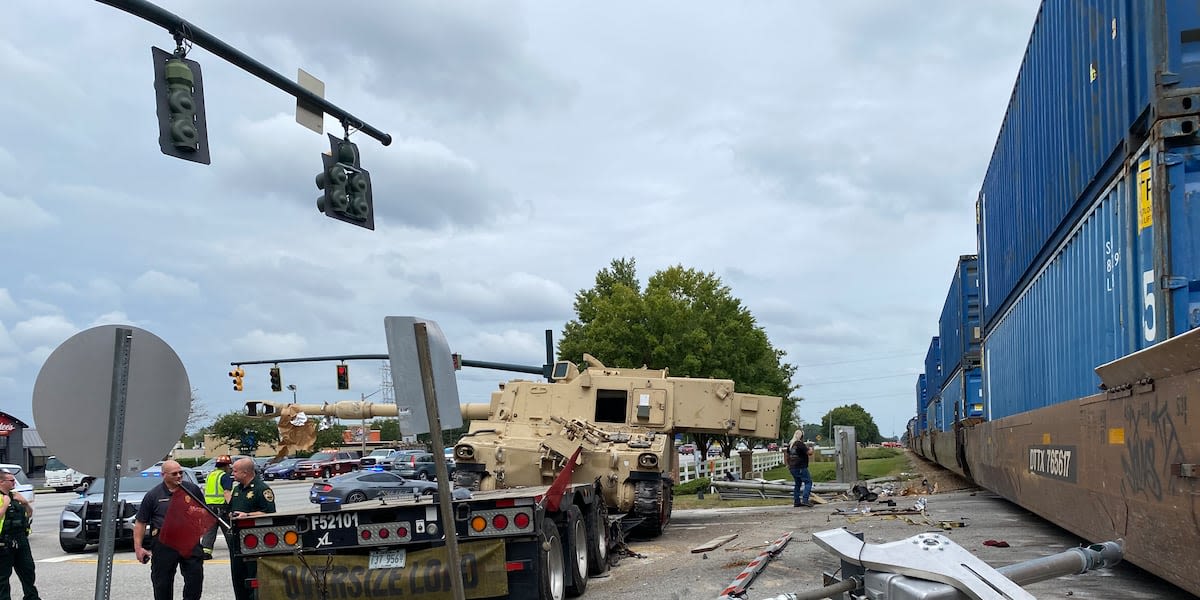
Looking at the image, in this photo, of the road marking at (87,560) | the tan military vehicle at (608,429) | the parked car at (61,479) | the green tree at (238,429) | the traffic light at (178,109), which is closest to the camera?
the traffic light at (178,109)

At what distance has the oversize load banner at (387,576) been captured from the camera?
822 centimetres

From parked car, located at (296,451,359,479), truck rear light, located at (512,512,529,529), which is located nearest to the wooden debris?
truck rear light, located at (512,512,529,529)

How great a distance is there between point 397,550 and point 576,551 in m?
2.14

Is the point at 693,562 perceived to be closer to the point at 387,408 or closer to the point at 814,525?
the point at 814,525

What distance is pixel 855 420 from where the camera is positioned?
15212cm

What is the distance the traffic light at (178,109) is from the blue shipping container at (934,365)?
1002 inches

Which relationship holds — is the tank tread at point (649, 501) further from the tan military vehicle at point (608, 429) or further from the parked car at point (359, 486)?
the parked car at point (359, 486)

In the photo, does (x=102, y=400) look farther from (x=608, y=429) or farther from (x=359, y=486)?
(x=359, y=486)

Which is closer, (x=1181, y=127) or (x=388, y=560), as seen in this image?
(x=1181, y=127)

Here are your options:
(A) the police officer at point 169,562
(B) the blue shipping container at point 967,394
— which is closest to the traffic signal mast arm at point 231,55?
(A) the police officer at point 169,562

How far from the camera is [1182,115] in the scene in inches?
258

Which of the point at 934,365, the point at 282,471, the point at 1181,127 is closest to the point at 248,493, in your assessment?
the point at 1181,127

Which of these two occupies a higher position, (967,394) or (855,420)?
(967,394)

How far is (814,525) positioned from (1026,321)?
4929mm
